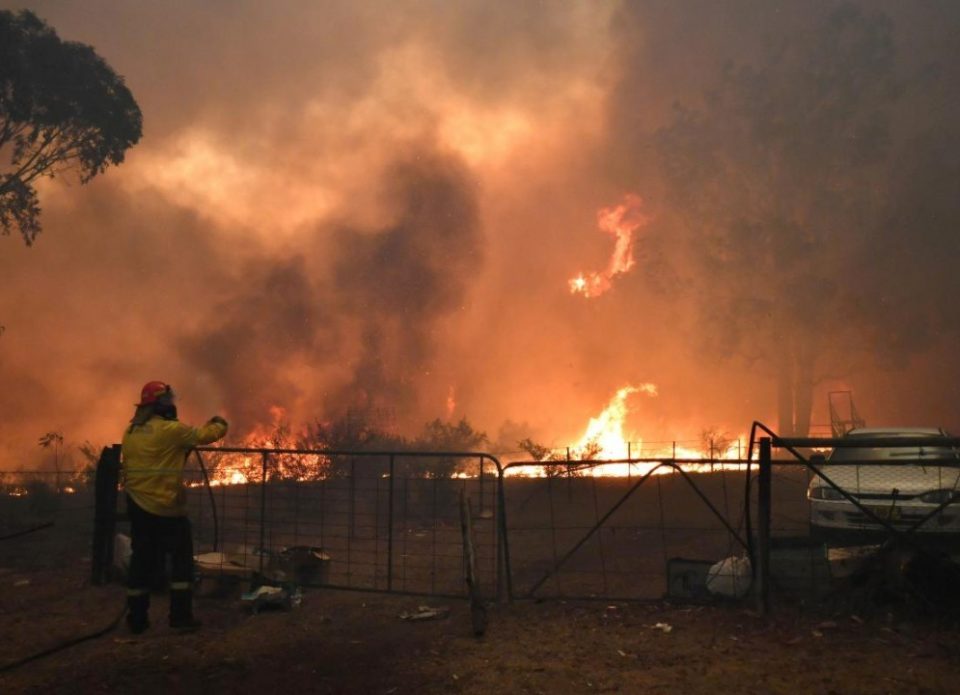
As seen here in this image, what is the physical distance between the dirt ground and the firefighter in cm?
40

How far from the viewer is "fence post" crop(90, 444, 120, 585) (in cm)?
827

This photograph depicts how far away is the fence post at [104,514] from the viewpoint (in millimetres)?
8273

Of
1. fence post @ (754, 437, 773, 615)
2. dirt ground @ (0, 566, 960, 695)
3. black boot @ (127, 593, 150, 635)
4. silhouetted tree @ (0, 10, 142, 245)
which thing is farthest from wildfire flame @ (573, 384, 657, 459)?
black boot @ (127, 593, 150, 635)

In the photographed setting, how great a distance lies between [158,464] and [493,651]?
353 centimetres

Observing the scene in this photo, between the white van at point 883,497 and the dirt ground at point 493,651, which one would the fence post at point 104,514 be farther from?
the white van at point 883,497

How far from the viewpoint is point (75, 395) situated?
30609 millimetres

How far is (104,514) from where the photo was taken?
27.1 ft

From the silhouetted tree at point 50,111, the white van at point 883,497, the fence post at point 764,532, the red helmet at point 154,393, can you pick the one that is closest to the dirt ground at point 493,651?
the fence post at point 764,532

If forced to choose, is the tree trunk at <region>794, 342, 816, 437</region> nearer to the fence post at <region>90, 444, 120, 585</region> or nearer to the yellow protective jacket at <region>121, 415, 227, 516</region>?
the fence post at <region>90, 444, 120, 585</region>

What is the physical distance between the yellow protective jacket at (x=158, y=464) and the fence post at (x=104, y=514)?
1.61 meters

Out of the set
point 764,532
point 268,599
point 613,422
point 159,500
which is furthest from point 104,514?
point 613,422

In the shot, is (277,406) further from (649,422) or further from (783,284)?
(783,284)

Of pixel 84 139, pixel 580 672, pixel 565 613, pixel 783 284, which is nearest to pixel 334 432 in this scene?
pixel 84 139

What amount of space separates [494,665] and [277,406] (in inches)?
960
